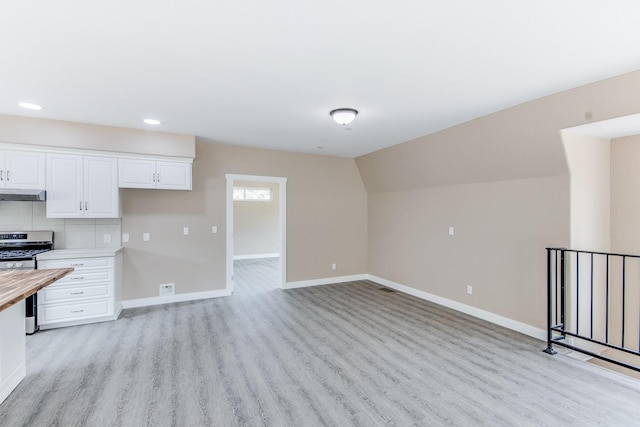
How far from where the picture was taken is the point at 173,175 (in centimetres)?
462

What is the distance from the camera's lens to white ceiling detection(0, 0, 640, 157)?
1.80 metres

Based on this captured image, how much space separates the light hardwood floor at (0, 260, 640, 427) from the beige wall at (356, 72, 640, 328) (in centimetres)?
64

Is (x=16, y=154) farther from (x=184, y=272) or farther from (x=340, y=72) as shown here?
(x=340, y=72)

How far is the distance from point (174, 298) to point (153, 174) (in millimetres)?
1979

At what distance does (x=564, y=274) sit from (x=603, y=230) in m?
0.92

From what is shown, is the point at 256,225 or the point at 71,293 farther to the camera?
the point at 256,225

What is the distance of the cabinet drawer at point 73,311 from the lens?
3761 mm

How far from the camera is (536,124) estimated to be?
3.28m

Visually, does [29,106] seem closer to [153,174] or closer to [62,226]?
[153,174]

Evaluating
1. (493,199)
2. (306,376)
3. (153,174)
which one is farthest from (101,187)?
(493,199)

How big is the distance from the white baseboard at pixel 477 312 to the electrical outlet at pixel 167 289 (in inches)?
150

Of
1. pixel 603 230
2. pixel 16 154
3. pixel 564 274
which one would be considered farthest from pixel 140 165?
pixel 603 230

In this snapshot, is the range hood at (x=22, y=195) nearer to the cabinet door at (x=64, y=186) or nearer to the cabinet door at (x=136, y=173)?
the cabinet door at (x=64, y=186)

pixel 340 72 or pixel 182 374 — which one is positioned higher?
pixel 340 72
